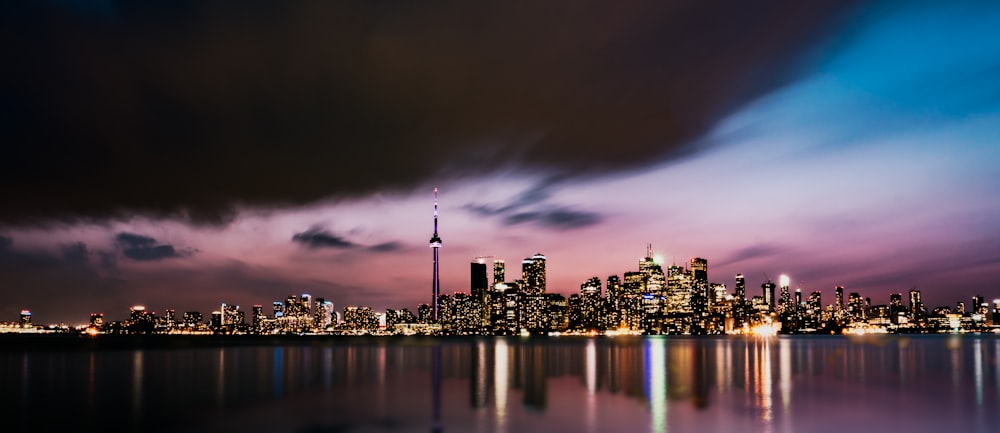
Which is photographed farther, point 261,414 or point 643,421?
point 261,414

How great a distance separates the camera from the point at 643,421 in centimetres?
4431

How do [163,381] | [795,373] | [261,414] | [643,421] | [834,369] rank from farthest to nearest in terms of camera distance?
[834,369] → [795,373] → [163,381] → [261,414] → [643,421]

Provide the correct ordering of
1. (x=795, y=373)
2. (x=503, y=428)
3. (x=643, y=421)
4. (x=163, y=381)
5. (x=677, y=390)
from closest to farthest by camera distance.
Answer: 1. (x=503, y=428)
2. (x=643, y=421)
3. (x=677, y=390)
4. (x=163, y=381)
5. (x=795, y=373)

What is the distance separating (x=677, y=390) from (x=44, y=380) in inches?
2459

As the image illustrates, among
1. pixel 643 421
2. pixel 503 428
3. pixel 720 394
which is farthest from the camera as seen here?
pixel 720 394

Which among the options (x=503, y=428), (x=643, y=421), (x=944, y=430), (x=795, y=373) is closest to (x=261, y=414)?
(x=503, y=428)

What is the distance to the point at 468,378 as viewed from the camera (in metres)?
79.9

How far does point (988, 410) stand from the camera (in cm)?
4991

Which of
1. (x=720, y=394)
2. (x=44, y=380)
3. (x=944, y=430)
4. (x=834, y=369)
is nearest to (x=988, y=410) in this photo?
(x=944, y=430)

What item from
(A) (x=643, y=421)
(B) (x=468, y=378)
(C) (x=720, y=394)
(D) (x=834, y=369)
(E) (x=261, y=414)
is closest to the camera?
(A) (x=643, y=421)

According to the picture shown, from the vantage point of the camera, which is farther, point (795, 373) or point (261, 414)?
point (795, 373)

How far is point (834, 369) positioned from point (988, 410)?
151 feet

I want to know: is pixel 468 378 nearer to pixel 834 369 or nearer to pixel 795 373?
pixel 795 373

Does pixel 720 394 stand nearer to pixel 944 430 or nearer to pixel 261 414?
pixel 944 430
